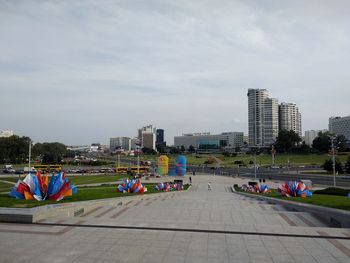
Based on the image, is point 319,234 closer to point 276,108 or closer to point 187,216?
point 187,216

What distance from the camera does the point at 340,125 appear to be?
18000 cm

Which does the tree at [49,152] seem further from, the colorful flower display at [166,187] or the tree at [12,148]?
the colorful flower display at [166,187]

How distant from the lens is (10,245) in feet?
26.2

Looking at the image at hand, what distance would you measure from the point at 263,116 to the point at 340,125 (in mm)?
44390

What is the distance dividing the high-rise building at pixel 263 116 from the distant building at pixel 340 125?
30997 mm

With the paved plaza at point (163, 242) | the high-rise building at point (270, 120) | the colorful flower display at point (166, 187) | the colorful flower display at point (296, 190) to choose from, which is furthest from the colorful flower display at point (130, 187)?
the high-rise building at point (270, 120)

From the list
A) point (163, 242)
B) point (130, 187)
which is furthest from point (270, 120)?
point (163, 242)

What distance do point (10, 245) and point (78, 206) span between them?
5.66 metres

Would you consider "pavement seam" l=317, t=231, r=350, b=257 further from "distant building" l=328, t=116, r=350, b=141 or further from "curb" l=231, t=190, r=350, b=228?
"distant building" l=328, t=116, r=350, b=141

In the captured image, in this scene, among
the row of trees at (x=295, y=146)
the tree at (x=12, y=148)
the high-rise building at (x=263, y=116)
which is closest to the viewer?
the tree at (x=12, y=148)

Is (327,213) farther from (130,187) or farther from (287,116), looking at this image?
(287,116)

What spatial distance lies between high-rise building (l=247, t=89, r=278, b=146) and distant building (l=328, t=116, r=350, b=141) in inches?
1220

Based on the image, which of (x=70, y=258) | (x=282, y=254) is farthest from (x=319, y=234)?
(x=70, y=258)

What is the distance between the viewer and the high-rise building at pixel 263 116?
175 metres
